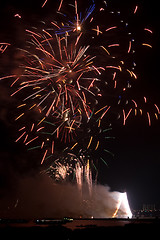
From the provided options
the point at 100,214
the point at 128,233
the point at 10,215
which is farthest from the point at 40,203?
the point at 128,233

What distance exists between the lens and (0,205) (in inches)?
2849

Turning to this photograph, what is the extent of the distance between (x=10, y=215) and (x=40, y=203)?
1295cm

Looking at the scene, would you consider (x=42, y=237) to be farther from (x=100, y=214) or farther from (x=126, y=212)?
(x=126, y=212)

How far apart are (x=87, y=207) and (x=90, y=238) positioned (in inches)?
2911

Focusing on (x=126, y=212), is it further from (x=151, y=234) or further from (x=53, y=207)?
(x=151, y=234)

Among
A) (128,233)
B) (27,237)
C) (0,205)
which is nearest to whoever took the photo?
(27,237)

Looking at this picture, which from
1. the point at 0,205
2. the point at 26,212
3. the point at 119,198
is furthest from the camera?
the point at 119,198

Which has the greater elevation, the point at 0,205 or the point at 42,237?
the point at 42,237

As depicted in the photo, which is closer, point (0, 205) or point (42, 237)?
point (42, 237)

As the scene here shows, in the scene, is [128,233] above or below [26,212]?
above

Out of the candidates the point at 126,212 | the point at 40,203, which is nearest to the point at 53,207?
the point at 40,203

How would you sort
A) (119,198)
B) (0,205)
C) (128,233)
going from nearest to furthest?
(128,233) < (0,205) < (119,198)

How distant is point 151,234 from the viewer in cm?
1633

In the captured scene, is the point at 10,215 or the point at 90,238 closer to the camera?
the point at 90,238
